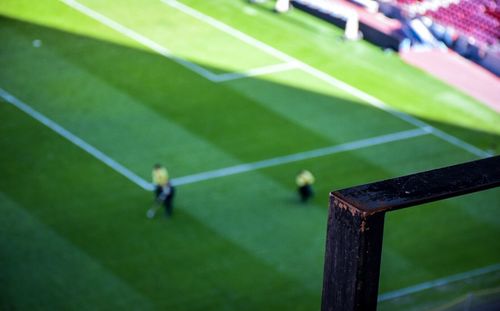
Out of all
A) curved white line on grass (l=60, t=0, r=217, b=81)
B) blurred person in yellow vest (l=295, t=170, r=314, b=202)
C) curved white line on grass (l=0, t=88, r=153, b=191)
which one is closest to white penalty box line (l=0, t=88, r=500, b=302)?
curved white line on grass (l=0, t=88, r=153, b=191)

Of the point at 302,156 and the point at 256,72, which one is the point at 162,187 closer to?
the point at 302,156

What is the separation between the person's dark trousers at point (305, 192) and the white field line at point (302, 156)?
6.90 feet

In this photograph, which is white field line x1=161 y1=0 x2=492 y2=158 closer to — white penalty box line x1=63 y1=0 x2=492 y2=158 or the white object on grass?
white penalty box line x1=63 y1=0 x2=492 y2=158

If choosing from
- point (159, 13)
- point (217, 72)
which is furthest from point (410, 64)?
point (159, 13)

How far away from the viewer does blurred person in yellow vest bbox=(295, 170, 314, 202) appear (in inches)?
886

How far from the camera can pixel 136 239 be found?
21.4 meters

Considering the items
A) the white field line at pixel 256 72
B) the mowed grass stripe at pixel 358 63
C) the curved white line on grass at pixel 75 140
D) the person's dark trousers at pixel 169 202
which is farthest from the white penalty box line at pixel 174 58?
the person's dark trousers at pixel 169 202

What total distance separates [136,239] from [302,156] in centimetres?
610

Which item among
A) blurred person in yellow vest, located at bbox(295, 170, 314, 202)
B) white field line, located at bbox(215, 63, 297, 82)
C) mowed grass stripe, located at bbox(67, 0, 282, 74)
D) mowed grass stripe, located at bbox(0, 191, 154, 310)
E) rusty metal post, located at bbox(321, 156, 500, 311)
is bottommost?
mowed grass stripe, located at bbox(0, 191, 154, 310)

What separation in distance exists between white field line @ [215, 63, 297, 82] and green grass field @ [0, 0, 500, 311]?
0.17m

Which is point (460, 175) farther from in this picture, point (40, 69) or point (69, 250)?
point (40, 69)

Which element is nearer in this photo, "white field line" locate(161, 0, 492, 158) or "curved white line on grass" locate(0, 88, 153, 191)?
"curved white line on grass" locate(0, 88, 153, 191)

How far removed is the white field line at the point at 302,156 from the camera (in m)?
24.3

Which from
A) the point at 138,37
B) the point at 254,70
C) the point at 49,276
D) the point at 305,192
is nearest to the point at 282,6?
the point at 254,70
